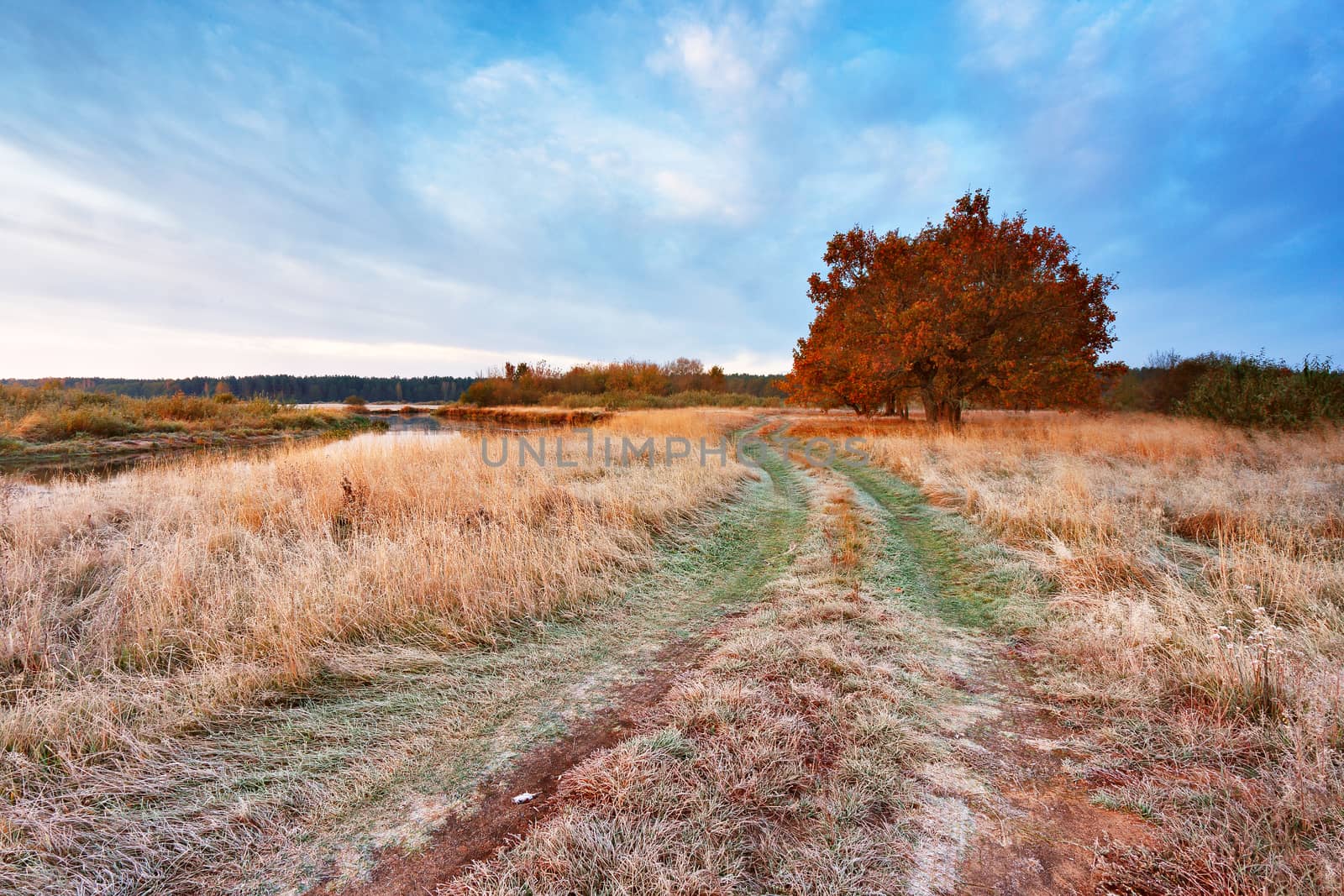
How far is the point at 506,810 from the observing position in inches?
93.7

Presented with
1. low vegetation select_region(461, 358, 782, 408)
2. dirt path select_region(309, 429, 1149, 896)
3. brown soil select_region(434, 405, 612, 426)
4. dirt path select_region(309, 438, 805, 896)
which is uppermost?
low vegetation select_region(461, 358, 782, 408)

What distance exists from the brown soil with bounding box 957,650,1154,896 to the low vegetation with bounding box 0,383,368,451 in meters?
26.0

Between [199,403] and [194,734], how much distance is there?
33199mm

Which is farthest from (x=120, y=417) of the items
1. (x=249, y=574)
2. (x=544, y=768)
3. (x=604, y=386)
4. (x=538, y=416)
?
(x=604, y=386)

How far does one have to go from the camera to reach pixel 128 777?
2.51 metres

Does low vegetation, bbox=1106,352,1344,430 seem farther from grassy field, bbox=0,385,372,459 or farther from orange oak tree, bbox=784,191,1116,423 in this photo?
grassy field, bbox=0,385,372,459

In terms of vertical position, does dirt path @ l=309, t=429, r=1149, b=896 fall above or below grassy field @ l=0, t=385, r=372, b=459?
below

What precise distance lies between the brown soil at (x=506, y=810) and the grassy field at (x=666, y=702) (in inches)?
0.9

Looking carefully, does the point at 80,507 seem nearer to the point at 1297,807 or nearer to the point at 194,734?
the point at 194,734

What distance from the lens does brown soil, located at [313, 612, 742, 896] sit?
2016 mm

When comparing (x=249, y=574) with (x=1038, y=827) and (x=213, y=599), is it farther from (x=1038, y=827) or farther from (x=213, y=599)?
(x=1038, y=827)

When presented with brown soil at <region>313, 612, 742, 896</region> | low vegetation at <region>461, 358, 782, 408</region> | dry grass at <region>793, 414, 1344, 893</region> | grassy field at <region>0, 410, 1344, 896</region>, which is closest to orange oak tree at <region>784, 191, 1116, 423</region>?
dry grass at <region>793, 414, 1344, 893</region>

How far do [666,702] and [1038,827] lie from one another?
196 cm

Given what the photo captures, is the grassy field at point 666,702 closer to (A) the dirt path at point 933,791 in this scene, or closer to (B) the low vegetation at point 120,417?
(A) the dirt path at point 933,791
